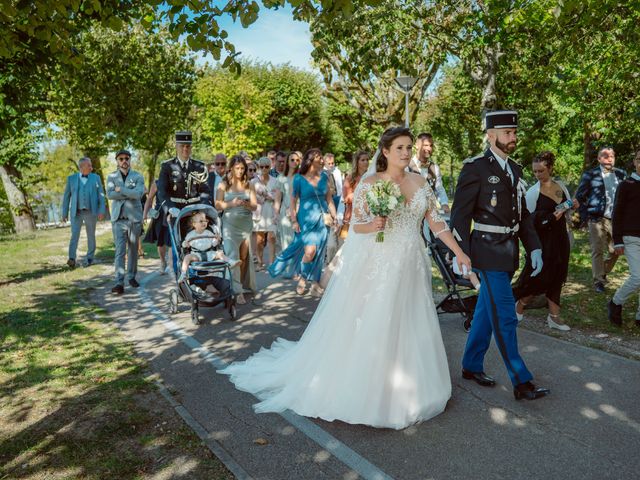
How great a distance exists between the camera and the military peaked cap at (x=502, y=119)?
494 centimetres

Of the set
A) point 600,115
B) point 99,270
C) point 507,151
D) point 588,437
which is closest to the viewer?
point 588,437

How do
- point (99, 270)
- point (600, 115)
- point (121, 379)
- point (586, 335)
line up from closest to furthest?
point (121, 379) < point (586, 335) < point (99, 270) < point (600, 115)

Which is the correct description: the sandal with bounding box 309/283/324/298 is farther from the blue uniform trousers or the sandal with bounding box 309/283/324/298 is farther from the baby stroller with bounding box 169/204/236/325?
the blue uniform trousers

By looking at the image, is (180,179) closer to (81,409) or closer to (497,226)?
(81,409)

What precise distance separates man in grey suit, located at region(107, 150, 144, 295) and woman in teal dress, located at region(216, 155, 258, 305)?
262 cm

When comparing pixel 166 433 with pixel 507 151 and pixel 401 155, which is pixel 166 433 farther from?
pixel 507 151

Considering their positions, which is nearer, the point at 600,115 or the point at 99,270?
the point at 99,270

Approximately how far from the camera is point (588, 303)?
8.80 m

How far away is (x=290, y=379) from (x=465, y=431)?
1.65m

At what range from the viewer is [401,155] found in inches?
201

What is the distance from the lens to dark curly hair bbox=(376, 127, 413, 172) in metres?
5.09

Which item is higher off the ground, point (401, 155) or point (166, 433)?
point (401, 155)

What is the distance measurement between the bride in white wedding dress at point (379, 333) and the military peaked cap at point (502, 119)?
726 mm

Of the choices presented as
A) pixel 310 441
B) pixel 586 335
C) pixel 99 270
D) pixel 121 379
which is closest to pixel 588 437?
pixel 310 441
